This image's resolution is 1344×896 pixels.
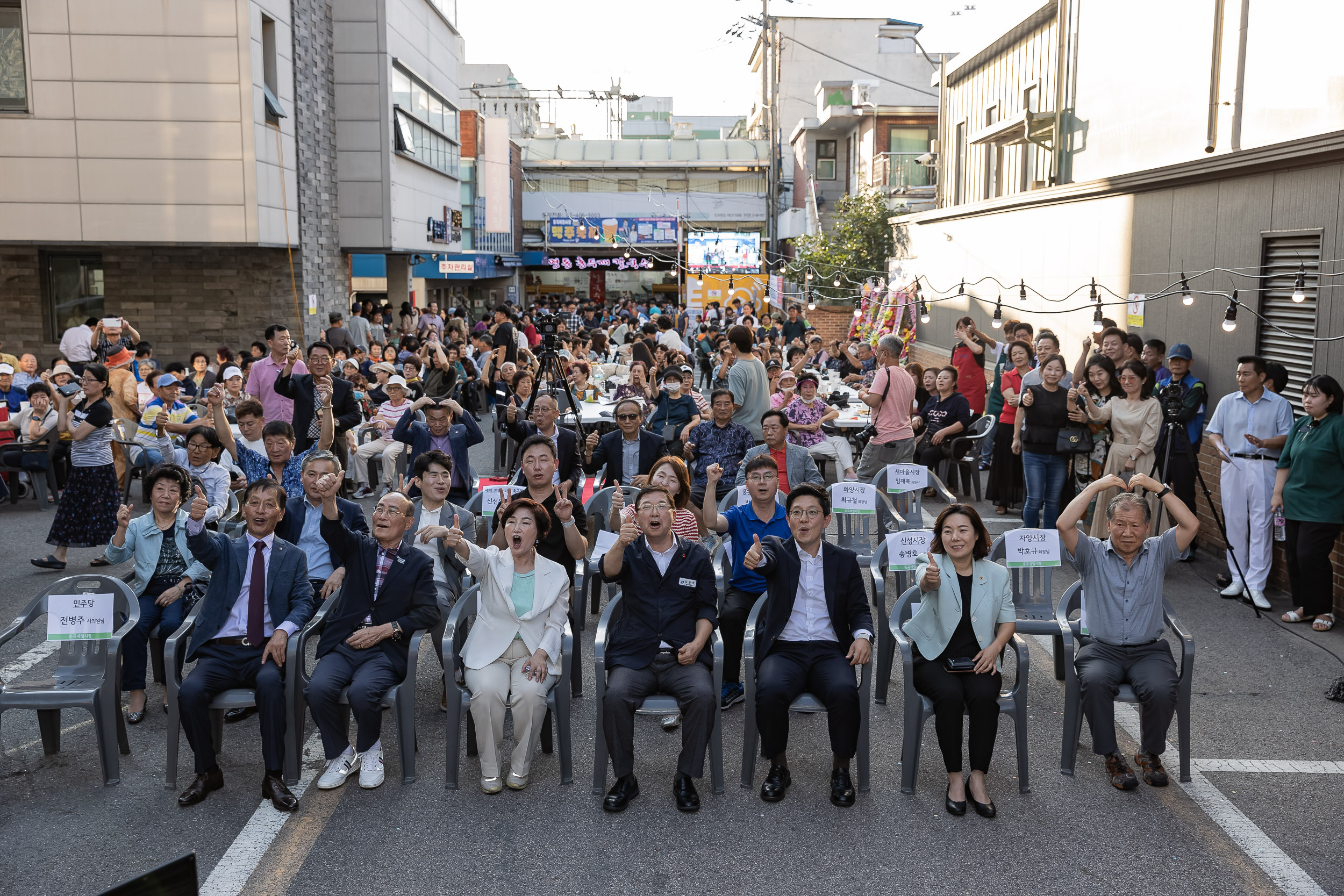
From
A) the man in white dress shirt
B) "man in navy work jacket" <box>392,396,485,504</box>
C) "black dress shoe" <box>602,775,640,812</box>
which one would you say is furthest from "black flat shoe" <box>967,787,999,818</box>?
"man in navy work jacket" <box>392,396,485,504</box>

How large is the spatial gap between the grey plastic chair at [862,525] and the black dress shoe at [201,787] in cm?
418

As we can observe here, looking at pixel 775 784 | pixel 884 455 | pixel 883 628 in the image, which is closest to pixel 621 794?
pixel 775 784

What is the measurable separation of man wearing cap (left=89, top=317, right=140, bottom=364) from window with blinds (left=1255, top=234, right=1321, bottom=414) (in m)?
12.1

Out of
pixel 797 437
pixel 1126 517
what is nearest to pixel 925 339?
pixel 797 437

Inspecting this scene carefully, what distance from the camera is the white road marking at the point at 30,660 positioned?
6.82m

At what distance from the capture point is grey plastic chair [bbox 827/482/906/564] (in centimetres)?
764

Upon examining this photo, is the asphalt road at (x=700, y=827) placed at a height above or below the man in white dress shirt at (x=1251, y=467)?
below

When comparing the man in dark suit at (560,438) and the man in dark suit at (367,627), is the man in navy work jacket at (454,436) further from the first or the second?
the man in dark suit at (367,627)

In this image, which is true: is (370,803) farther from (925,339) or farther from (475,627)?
(925,339)

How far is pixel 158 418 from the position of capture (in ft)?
35.8

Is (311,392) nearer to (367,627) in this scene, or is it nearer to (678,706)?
(367,627)

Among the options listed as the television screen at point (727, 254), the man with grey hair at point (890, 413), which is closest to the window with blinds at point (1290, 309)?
the man with grey hair at point (890, 413)

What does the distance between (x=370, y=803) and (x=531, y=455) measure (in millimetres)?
2359

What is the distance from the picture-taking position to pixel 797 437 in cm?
1095
